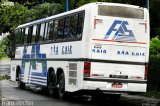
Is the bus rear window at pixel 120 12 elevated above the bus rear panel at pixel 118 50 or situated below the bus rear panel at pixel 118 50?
above

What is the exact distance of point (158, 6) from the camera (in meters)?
36.6

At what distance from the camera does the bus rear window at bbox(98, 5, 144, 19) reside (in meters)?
16.5

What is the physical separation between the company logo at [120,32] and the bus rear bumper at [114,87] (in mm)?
1426

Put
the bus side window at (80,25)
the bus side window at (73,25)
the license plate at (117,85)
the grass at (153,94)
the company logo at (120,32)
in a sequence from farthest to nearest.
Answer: the grass at (153,94) → the bus side window at (73,25) → the bus side window at (80,25) → the company logo at (120,32) → the license plate at (117,85)

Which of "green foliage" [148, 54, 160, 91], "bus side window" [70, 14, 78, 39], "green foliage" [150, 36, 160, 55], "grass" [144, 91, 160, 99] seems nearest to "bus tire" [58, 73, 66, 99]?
"bus side window" [70, 14, 78, 39]

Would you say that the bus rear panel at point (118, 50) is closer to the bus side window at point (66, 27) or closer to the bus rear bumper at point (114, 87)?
the bus rear bumper at point (114, 87)

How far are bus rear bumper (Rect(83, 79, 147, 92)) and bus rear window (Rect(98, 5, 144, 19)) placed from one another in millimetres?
2228

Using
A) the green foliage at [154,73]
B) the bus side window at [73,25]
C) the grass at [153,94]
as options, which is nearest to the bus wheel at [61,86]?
the bus side window at [73,25]

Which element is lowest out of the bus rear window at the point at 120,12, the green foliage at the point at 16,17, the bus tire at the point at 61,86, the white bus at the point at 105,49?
the bus tire at the point at 61,86

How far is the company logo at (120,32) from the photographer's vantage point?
16.4 meters

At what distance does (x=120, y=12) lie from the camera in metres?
16.8

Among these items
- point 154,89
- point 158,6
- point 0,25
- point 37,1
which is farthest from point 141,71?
point 37,1

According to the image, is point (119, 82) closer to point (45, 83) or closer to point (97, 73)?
point (97, 73)

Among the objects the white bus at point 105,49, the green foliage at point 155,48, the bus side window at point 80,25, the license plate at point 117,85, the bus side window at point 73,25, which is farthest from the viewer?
the green foliage at point 155,48
